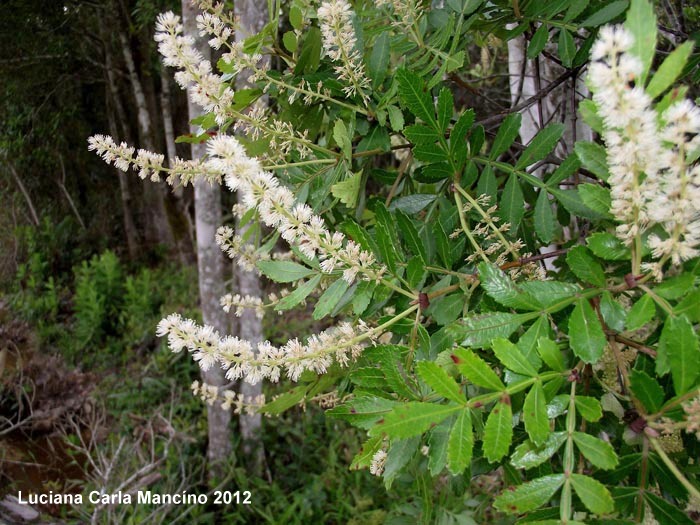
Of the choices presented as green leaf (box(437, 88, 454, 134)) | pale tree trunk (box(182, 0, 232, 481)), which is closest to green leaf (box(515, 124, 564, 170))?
green leaf (box(437, 88, 454, 134))

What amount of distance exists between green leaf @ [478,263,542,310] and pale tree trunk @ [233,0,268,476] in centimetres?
181

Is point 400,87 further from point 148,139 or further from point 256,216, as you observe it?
point 148,139

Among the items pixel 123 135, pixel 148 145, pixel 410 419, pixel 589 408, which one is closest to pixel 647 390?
pixel 589 408

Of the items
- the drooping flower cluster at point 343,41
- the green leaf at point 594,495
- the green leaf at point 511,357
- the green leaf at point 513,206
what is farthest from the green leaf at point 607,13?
the green leaf at point 594,495

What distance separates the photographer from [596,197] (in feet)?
1.96

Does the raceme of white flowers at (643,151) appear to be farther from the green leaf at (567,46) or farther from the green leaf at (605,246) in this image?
the green leaf at (567,46)

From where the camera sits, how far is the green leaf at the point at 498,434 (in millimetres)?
543

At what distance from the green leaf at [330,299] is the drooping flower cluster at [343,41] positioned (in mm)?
350

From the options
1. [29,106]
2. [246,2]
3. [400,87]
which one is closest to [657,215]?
[400,87]

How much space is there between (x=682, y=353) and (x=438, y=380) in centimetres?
25

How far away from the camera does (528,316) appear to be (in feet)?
2.03

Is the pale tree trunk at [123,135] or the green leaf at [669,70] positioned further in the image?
the pale tree trunk at [123,135]

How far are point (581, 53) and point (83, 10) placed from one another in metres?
6.38

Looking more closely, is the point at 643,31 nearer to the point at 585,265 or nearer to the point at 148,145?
the point at 585,265
